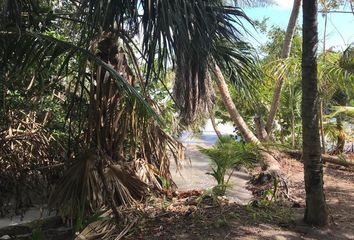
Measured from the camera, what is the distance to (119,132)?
20.2ft

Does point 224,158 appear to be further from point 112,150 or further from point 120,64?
point 120,64

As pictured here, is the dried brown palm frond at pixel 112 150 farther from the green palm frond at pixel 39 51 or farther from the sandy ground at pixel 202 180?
the sandy ground at pixel 202 180

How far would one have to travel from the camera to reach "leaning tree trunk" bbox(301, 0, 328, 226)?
16.4 ft

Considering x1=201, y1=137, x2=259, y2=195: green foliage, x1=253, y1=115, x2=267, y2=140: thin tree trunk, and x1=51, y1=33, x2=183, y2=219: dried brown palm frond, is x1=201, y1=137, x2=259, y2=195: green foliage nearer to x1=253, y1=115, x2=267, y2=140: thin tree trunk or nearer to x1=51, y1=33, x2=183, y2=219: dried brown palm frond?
x1=51, y1=33, x2=183, y2=219: dried brown palm frond

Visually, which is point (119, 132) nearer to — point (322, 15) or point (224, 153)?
point (224, 153)

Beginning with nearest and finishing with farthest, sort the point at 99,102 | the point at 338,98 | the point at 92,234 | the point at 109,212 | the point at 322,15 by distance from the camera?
the point at 92,234 → the point at 109,212 → the point at 99,102 → the point at 338,98 → the point at 322,15

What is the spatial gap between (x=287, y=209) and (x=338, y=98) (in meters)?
8.79

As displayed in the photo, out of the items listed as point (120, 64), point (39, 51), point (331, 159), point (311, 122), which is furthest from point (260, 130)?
point (39, 51)

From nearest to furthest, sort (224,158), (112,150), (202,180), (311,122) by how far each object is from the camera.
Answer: (311,122) < (112,150) < (224,158) < (202,180)

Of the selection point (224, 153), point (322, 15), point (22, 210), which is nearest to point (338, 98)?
point (322, 15)

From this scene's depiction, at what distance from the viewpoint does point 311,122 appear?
508 cm

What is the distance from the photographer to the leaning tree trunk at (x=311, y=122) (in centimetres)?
500

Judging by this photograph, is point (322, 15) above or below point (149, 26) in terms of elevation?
above

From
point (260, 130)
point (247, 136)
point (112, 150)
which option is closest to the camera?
point (112, 150)
